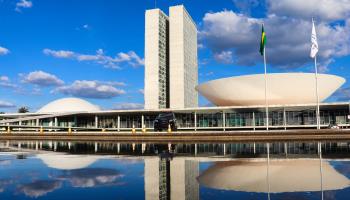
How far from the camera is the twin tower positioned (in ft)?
429

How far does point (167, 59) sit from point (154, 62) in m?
11.9

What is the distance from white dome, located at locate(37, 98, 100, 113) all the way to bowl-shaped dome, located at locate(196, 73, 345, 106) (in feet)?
115

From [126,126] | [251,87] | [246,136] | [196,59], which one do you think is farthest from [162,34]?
[246,136]

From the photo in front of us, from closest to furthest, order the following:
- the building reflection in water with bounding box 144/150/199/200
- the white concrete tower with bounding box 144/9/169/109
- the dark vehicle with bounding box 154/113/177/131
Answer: the building reflection in water with bounding box 144/150/199/200
the dark vehicle with bounding box 154/113/177/131
the white concrete tower with bounding box 144/9/169/109

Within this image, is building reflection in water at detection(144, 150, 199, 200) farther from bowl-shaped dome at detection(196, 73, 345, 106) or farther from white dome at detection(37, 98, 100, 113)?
white dome at detection(37, 98, 100, 113)

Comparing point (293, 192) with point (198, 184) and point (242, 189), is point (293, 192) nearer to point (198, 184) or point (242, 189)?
point (242, 189)

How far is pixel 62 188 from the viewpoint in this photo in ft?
23.4

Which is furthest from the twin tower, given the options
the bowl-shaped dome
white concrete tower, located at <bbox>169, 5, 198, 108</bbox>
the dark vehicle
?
the dark vehicle

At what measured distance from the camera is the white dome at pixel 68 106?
3014 inches

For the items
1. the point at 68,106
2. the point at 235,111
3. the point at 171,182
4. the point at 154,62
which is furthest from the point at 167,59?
the point at 171,182

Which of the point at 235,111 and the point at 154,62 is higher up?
the point at 154,62

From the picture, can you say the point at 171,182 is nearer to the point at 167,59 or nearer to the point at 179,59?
the point at 179,59

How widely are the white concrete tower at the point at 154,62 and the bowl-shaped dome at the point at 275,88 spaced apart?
7563cm

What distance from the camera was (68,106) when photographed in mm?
77375
